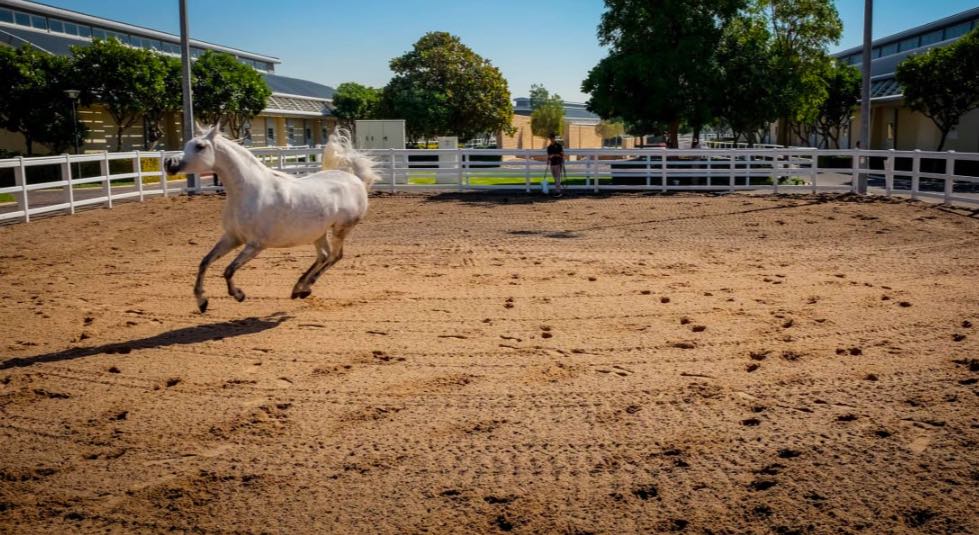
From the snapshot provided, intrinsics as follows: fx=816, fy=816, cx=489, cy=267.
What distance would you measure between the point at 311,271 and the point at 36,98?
29.3 metres

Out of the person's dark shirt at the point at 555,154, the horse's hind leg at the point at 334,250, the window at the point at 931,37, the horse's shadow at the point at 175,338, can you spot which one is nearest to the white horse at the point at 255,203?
the horse's hind leg at the point at 334,250

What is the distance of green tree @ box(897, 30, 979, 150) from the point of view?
34406 mm

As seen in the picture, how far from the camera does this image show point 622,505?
402 centimetres

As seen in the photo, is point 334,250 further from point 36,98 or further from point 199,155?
point 36,98

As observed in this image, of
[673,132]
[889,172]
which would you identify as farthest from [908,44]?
[889,172]

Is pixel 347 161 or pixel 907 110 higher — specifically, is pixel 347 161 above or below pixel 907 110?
below

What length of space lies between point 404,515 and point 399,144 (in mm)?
29122

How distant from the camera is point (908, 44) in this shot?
58875mm

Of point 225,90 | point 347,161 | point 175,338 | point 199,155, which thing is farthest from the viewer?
point 225,90

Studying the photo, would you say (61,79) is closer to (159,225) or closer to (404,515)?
(159,225)

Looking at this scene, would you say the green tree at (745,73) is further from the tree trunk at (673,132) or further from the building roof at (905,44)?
the building roof at (905,44)

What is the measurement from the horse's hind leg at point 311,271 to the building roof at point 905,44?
1572 inches

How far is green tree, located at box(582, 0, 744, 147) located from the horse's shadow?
22092mm

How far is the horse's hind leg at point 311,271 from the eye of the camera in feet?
29.0
